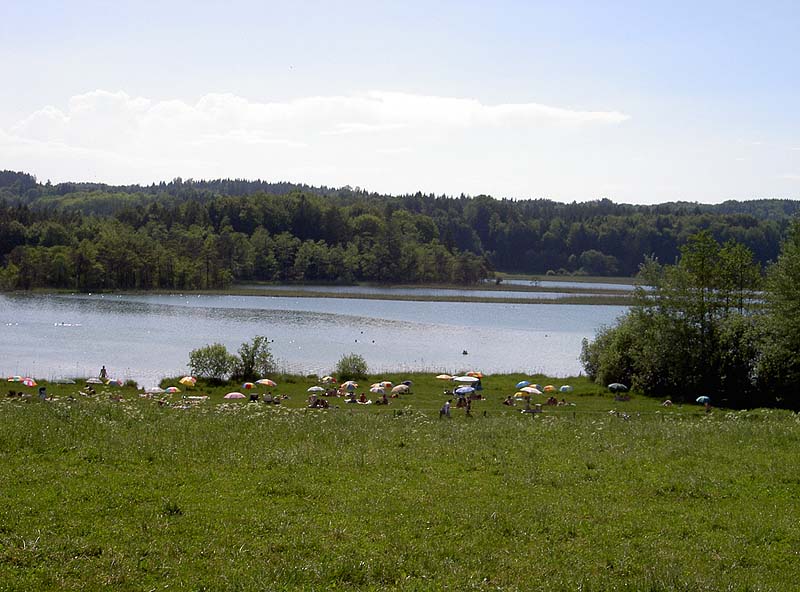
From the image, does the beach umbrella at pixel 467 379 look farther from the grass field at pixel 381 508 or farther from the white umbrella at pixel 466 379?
the grass field at pixel 381 508

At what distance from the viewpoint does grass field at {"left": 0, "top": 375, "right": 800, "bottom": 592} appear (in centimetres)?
989

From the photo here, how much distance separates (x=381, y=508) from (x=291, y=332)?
224ft

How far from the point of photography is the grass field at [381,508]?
32.4 feet

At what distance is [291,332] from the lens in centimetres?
8000

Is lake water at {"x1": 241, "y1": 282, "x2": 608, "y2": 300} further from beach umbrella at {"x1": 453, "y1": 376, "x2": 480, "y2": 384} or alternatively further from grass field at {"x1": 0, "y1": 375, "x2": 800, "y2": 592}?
grass field at {"x1": 0, "y1": 375, "x2": 800, "y2": 592}

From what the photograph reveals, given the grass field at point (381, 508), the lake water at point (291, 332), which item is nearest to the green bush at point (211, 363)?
the lake water at point (291, 332)

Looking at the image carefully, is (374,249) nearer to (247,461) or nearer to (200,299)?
(200,299)

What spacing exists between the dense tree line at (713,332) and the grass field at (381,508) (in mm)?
Answer: 24881

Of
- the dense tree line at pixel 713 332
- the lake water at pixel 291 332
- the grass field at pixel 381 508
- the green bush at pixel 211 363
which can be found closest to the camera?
the grass field at pixel 381 508

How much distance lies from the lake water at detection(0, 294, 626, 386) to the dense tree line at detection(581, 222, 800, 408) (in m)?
10.0

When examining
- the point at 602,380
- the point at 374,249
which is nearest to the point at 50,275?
the point at 374,249

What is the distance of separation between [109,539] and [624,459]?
35.2ft

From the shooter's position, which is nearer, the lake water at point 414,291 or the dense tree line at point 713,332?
the dense tree line at point 713,332

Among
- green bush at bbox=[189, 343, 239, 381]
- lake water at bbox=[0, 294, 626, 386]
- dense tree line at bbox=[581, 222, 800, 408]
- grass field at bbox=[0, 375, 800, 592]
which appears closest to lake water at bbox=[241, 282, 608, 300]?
lake water at bbox=[0, 294, 626, 386]
